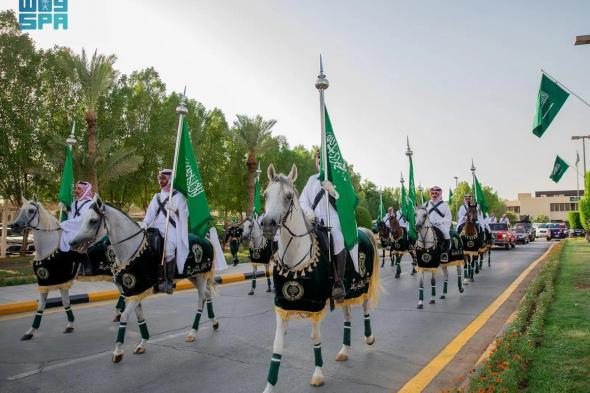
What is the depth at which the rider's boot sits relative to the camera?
17.4 ft

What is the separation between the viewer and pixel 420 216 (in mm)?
10531

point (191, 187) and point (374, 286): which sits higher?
point (191, 187)

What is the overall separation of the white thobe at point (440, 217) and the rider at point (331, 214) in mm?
5872

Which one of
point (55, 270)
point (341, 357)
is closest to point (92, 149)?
point (55, 270)

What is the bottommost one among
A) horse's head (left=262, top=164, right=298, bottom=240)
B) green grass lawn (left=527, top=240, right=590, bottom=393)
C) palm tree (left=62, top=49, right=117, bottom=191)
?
green grass lawn (left=527, top=240, right=590, bottom=393)

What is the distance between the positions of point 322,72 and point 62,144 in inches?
914

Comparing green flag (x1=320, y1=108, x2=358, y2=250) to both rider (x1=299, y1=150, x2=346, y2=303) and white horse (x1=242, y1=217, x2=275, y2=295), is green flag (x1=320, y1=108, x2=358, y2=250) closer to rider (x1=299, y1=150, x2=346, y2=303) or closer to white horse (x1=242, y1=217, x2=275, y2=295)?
rider (x1=299, y1=150, x2=346, y2=303)

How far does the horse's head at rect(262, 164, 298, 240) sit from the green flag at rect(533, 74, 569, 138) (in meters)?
9.06

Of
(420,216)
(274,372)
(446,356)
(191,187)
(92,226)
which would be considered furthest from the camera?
(420,216)

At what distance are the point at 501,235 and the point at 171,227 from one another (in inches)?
1048

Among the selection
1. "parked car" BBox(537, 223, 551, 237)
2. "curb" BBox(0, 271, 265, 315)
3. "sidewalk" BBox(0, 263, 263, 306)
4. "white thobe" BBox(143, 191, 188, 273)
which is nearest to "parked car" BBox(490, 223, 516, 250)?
"curb" BBox(0, 271, 265, 315)

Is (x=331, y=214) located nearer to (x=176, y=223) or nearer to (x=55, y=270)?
(x=176, y=223)

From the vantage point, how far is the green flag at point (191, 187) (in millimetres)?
7469

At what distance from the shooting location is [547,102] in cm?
1127
